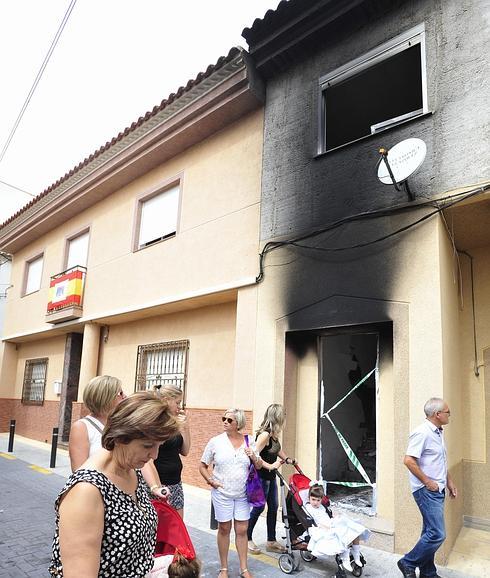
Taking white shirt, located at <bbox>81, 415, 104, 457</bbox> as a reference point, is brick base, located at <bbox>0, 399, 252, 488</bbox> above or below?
below

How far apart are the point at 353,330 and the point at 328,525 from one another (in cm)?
252

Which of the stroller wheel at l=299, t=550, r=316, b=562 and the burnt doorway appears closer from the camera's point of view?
the stroller wheel at l=299, t=550, r=316, b=562

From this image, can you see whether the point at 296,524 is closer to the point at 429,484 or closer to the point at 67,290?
the point at 429,484

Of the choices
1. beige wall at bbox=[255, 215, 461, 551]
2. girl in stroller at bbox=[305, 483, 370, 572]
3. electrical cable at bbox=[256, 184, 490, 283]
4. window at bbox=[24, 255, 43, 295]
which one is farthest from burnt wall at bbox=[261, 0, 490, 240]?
window at bbox=[24, 255, 43, 295]

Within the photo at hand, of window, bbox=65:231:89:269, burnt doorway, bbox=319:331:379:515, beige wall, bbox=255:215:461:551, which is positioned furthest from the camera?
window, bbox=65:231:89:269

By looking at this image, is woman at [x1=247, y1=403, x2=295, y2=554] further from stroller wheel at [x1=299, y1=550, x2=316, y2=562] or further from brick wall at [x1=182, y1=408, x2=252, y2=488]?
brick wall at [x1=182, y1=408, x2=252, y2=488]

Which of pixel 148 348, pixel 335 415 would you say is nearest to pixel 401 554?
pixel 335 415

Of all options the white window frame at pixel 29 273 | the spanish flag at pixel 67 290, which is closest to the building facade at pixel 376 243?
the spanish flag at pixel 67 290

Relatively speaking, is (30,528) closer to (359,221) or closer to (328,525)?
(328,525)

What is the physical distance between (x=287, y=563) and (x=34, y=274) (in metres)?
14.1

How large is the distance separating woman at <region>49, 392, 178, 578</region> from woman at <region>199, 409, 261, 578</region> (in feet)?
Result: 8.05

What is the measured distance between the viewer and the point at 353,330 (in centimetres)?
626

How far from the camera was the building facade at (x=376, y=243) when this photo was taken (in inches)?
215

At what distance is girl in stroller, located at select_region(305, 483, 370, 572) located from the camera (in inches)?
170
